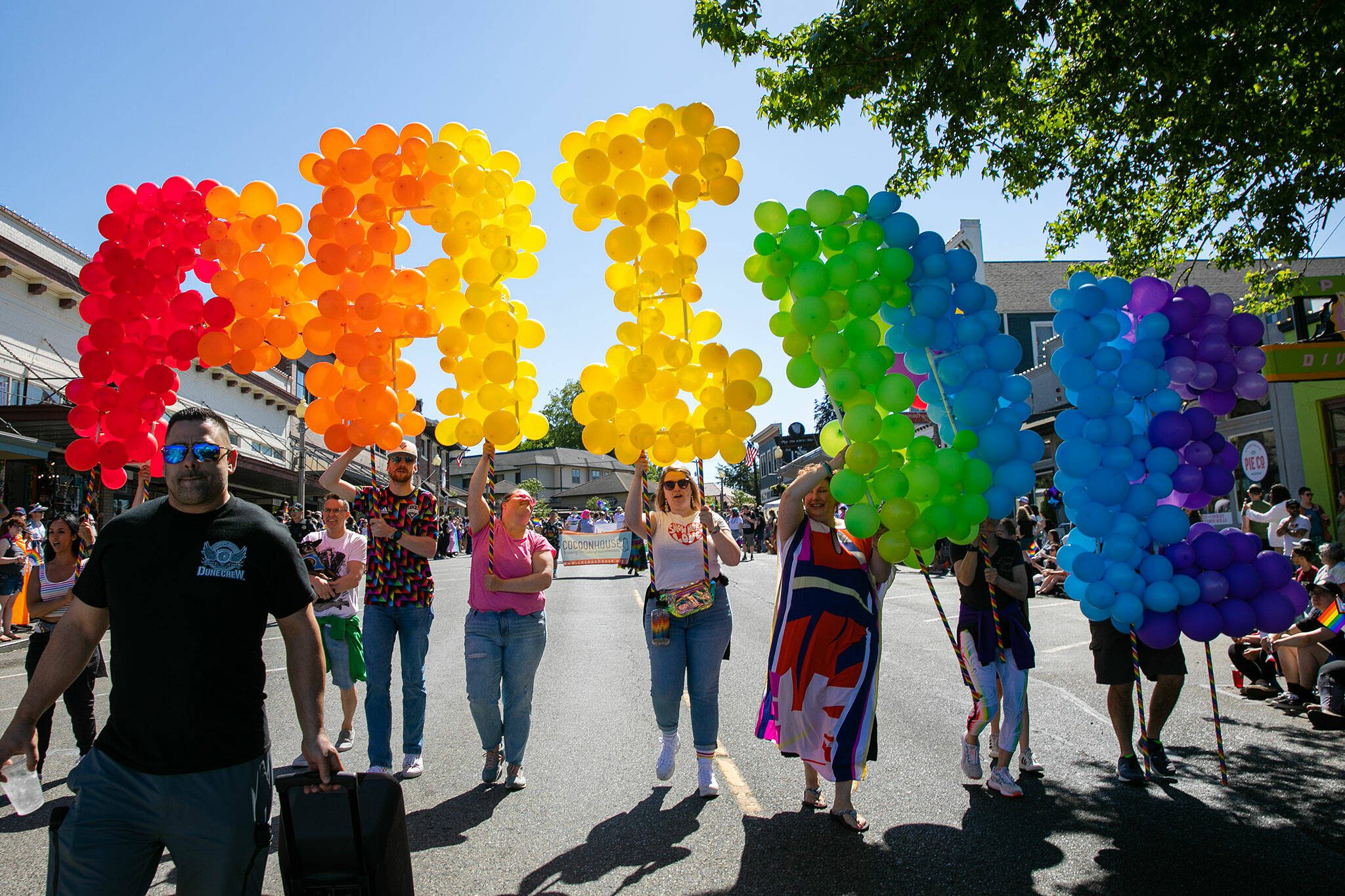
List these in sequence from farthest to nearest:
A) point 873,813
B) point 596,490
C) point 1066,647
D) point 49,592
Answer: point 596,490 → point 1066,647 → point 49,592 → point 873,813

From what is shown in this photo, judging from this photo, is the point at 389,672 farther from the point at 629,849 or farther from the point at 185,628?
the point at 185,628

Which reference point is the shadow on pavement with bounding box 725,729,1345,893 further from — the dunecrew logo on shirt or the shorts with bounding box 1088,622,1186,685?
the dunecrew logo on shirt

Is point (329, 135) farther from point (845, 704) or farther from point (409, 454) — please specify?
point (845, 704)

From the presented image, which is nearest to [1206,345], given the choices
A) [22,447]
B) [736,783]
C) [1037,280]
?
[736,783]

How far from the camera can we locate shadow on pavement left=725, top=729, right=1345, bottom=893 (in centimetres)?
380

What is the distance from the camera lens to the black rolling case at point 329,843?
293 cm

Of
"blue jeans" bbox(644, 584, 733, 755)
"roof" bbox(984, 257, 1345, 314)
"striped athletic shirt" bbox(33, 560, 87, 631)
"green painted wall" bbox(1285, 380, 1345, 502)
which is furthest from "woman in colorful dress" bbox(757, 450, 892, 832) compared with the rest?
"roof" bbox(984, 257, 1345, 314)

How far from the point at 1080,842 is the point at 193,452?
4385 millimetres

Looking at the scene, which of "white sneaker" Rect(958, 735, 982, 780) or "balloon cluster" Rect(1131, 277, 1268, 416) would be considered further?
"white sneaker" Rect(958, 735, 982, 780)

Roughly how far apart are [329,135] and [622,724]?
15.5 feet

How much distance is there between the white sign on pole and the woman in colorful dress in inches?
692

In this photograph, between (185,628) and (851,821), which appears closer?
(185,628)

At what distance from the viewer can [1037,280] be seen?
98.3 feet

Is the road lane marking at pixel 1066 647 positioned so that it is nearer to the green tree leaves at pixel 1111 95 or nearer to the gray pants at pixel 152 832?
the green tree leaves at pixel 1111 95
